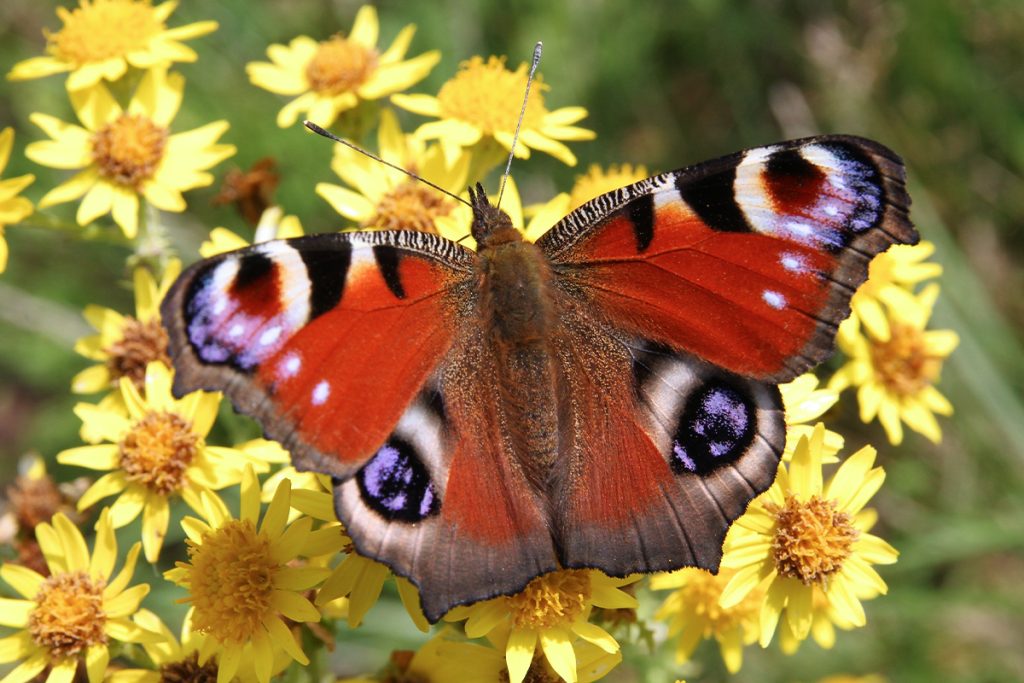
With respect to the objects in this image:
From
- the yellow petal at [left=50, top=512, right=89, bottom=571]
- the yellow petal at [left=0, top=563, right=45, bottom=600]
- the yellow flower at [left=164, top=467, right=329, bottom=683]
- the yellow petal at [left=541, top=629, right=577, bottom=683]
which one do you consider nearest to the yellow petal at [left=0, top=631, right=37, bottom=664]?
the yellow petal at [left=0, top=563, right=45, bottom=600]

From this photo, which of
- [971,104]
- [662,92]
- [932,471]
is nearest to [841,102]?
[971,104]

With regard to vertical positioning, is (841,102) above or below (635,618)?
above

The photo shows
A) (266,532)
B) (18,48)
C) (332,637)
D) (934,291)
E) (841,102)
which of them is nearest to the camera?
(266,532)

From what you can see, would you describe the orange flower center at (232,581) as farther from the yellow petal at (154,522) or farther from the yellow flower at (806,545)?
the yellow flower at (806,545)

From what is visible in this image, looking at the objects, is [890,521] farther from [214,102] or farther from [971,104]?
[214,102]

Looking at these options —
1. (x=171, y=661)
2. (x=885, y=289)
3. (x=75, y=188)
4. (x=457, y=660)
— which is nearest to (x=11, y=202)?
(x=75, y=188)

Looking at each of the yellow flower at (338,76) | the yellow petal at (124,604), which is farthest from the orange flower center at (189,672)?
the yellow flower at (338,76)
